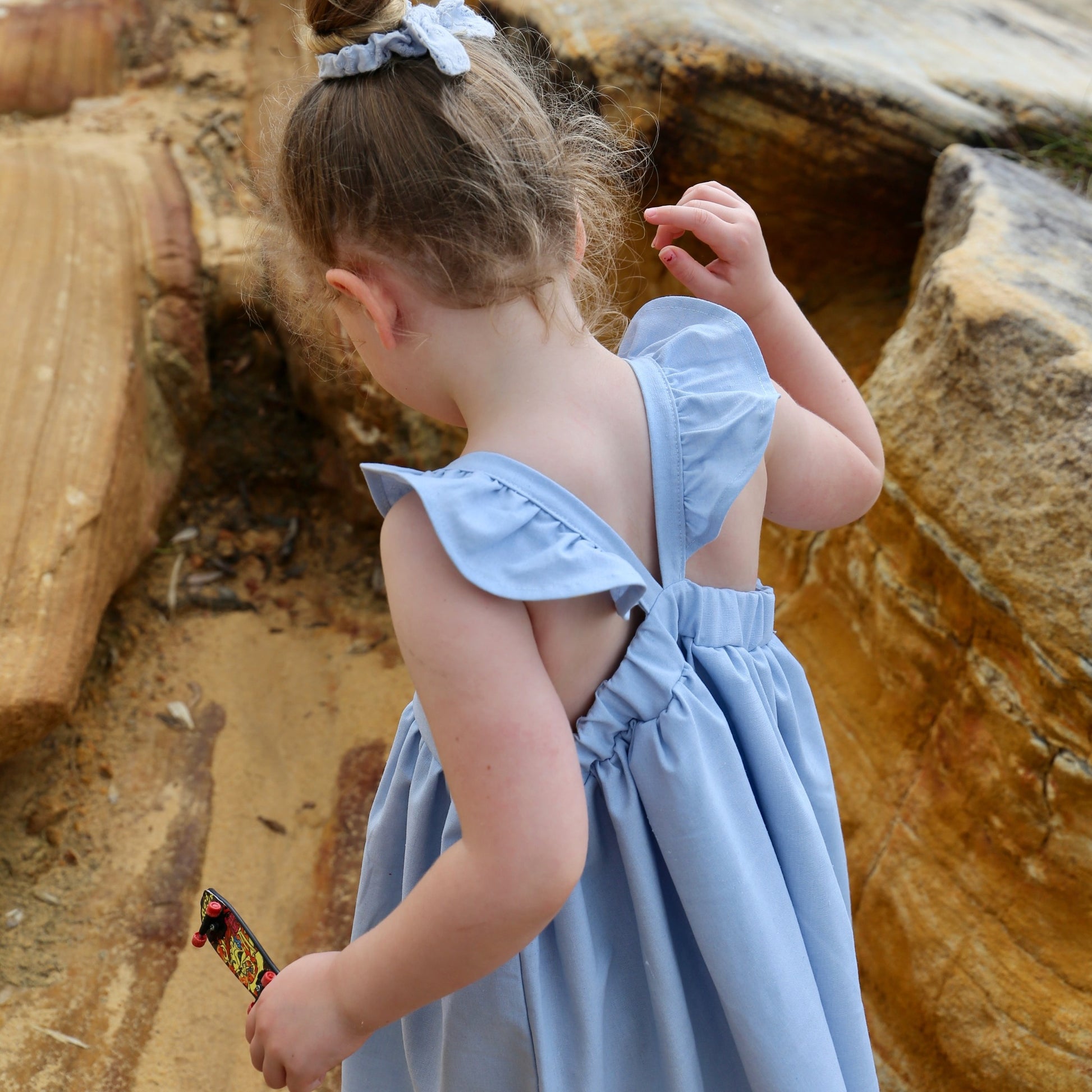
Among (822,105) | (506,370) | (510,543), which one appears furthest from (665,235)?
(822,105)

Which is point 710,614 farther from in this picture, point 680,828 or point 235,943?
point 235,943

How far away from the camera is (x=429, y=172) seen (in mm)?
843

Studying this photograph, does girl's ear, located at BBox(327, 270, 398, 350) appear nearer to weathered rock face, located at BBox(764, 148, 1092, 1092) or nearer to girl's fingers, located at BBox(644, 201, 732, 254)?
girl's fingers, located at BBox(644, 201, 732, 254)

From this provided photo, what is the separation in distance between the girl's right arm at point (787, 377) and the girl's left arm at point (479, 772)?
42 centimetres

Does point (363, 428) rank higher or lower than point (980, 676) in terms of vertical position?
lower

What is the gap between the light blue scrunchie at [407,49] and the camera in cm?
85

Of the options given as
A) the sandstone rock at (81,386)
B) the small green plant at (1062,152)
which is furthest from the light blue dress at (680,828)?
the small green plant at (1062,152)

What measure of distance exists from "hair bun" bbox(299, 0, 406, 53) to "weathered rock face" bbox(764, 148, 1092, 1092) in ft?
3.56

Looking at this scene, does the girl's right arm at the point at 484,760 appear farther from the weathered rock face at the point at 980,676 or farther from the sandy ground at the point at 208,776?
the sandy ground at the point at 208,776

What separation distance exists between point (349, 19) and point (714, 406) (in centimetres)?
47

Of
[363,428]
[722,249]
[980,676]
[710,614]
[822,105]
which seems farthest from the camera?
[363,428]

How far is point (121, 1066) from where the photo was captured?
177cm

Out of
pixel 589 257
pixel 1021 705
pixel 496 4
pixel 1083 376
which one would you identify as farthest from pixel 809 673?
pixel 496 4

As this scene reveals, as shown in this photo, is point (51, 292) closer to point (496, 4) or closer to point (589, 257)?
point (496, 4)
